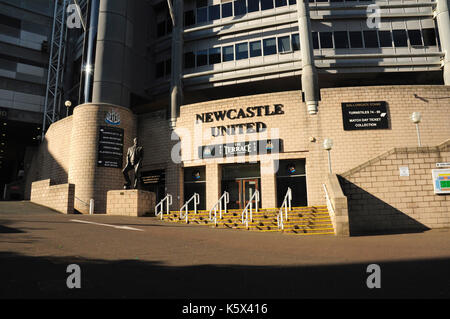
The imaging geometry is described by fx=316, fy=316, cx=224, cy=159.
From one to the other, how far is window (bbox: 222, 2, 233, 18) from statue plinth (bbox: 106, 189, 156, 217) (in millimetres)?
17125

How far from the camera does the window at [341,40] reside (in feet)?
78.9

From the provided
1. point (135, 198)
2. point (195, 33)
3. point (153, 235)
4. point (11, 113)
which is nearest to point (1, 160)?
point (11, 113)

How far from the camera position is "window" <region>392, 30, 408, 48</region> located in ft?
78.5

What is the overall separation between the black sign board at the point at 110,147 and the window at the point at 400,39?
22.2 metres

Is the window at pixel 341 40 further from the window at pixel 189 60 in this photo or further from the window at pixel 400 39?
the window at pixel 189 60

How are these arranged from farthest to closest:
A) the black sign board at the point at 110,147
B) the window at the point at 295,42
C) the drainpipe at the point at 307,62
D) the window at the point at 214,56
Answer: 1. the window at the point at 214,56
2. the window at the point at 295,42
3. the black sign board at the point at 110,147
4. the drainpipe at the point at 307,62

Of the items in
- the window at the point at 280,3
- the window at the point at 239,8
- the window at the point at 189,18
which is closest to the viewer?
the window at the point at 280,3

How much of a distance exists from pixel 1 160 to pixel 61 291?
172ft

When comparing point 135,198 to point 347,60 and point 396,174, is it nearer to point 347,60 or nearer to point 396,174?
point 396,174

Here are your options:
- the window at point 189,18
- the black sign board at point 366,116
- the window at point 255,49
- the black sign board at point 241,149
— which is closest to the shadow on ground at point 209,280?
the black sign board at point 241,149

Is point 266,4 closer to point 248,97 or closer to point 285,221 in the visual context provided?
point 248,97

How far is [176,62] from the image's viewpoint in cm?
2655

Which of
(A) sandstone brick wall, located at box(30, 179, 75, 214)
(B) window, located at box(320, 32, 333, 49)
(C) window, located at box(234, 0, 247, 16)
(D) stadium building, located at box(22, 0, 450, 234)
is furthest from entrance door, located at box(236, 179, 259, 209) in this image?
(C) window, located at box(234, 0, 247, 16)

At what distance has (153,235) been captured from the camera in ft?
32.0
